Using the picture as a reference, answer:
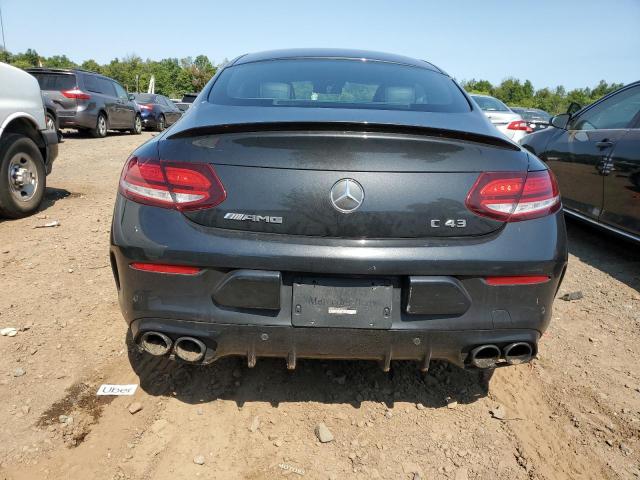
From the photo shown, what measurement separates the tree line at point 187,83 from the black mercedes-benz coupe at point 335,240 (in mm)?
67097

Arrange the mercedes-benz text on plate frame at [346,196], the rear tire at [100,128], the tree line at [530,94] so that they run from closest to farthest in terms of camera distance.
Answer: the mercedes-benz text on plate frame at [346,196] → the rear tire at [100,128] → the tree line at [530,94]

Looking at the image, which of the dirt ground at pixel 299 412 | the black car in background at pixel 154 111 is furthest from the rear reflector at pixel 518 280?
the black car in background at pixel 154 111

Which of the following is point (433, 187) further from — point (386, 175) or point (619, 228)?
point (619, 228)

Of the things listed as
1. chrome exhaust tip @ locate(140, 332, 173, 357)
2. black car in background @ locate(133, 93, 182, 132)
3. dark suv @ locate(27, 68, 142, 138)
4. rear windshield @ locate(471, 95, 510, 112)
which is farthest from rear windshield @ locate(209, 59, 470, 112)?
black car in background @ locate(133, 93, 182, 132)

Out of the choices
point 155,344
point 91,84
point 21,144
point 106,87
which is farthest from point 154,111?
point 155,344

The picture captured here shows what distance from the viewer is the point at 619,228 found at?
13.9 ft

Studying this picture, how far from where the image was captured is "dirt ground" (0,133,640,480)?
2.00 metres

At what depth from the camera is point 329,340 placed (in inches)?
75.5

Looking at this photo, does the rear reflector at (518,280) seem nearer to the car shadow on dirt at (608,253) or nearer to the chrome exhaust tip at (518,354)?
the chrome exhaust tip at (518,354)

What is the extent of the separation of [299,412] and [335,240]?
3.13ft

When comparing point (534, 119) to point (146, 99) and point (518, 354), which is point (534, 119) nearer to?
point (146, 99)

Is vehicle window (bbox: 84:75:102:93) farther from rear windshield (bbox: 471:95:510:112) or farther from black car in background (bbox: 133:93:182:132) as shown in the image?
rear windshield (bbox: 471:95:510:112)

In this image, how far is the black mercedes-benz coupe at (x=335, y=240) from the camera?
1.82 metres

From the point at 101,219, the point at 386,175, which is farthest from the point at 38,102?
the point at 386,175
